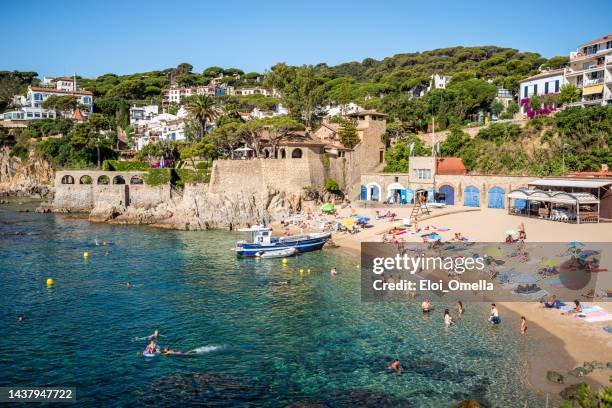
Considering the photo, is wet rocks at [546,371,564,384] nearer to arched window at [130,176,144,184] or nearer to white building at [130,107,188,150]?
arched window at [130,176,144,184]

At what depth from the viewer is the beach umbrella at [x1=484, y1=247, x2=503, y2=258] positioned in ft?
84.7

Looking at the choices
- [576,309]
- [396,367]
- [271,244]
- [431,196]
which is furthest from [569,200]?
[396,367]

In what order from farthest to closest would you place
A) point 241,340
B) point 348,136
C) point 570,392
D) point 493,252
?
point 348,136, point 493,252, point 241,340, point 570,392

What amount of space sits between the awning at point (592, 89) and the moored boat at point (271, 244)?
30.9 metres

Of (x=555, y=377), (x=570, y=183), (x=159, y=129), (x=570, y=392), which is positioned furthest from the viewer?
(x=159, y=129)

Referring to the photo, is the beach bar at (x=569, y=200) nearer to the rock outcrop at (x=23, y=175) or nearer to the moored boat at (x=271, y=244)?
the moored boat at (x=271, y=244)

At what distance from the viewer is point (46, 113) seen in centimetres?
8869

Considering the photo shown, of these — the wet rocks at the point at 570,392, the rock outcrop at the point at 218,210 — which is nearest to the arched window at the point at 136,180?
the rock outcrop at the point at 218,210

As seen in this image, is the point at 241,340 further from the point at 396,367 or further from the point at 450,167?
the point at 450,167

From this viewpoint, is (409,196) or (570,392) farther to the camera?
(409,196)

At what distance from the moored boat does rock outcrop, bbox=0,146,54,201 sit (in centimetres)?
4698

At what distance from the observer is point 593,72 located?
4788 centimetres

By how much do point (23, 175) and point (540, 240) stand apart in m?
70.2

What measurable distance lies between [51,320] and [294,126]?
32.3 meters
